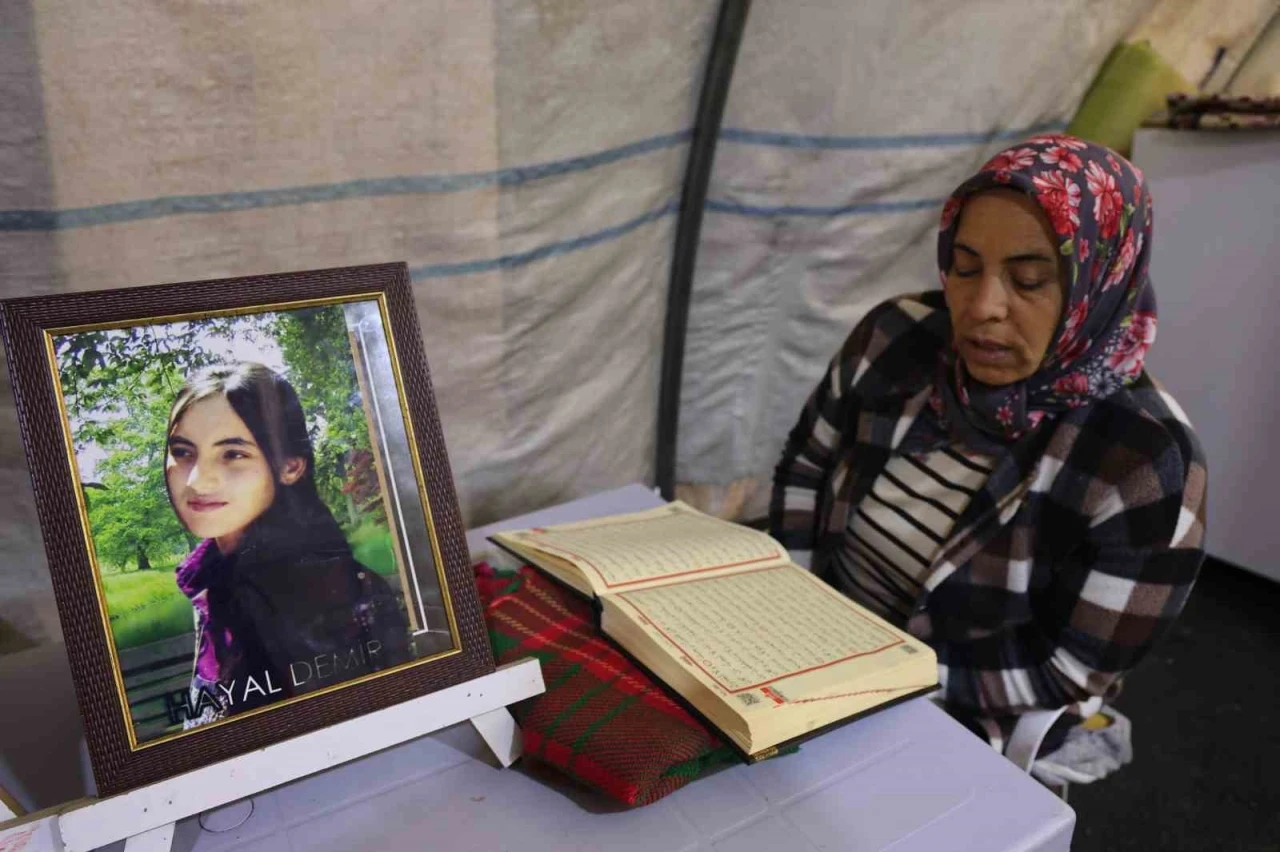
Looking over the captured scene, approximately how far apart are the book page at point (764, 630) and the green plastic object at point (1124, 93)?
1.67 meters

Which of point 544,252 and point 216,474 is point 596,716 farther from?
point 544,252

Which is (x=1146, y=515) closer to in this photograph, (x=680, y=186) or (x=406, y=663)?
(x=406, y=663)

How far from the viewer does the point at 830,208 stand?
1787 millimetres

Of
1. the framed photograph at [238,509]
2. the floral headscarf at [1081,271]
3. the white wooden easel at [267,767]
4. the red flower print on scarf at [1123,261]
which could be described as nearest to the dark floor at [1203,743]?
the floral headscarf at [1081,271]

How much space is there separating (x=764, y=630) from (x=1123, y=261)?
1.93ft

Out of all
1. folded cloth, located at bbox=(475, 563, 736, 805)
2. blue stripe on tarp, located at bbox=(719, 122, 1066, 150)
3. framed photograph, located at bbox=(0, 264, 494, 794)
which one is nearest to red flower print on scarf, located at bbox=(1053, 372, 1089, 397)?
folded cloth, located at bbox=(475, 563, 736, 805)

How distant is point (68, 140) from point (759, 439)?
4.69 feet

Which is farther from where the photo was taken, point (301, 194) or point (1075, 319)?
point (301, 194)

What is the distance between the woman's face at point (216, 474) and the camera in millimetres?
651

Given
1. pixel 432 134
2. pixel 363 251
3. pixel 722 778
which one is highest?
pixel 432 134

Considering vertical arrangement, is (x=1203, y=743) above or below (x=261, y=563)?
below

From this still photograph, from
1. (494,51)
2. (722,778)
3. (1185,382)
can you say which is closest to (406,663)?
(722,778)

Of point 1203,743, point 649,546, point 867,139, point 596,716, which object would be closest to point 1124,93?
point 867,139

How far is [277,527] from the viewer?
2.21ft
